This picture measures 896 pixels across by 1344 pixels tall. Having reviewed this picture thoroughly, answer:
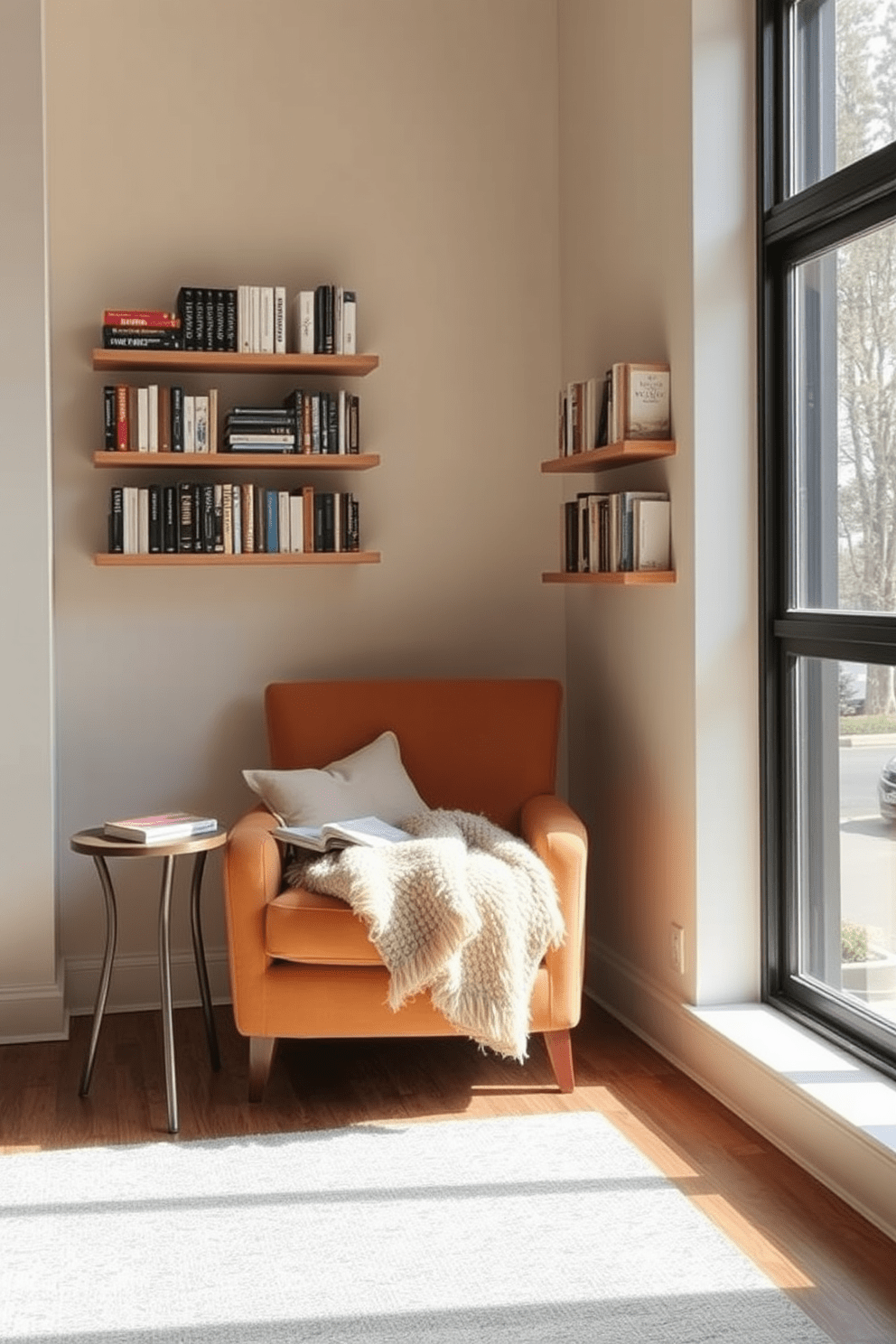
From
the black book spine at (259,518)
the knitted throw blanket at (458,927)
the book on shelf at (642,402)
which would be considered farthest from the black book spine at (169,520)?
the book on shelf at (642,402)

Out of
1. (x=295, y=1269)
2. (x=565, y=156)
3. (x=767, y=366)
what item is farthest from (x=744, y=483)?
(x=295, y=1269)

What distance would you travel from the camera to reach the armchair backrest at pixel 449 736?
13.2 ft

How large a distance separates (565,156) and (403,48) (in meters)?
0.57

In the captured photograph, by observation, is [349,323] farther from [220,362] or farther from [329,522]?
[329,522]

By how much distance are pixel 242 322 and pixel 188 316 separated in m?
0.15

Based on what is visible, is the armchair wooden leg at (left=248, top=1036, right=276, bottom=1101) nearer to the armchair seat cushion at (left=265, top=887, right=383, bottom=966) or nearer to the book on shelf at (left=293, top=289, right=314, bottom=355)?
the armchair seat cushion at (left=265, top=887, right=383, bottom=966)

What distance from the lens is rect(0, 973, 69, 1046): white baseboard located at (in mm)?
3807

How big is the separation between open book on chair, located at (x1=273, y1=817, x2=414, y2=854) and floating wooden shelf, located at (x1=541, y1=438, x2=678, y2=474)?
1.08m

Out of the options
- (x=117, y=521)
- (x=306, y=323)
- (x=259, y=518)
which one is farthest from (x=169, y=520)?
(x=306, y=323)

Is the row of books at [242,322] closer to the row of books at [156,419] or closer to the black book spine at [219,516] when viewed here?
the row of books at [156,419]

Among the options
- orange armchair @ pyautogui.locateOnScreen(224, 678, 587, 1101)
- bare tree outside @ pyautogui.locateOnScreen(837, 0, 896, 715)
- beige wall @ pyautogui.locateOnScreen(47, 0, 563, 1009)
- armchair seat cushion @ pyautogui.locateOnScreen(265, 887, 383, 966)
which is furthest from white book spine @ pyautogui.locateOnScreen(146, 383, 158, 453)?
bare tree outside @ pyautogui.locateOnScreen(837, 0, 896, 715)

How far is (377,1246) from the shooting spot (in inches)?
102

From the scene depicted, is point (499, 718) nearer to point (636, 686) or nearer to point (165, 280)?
point (636, 686)

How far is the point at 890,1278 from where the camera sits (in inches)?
95.1
